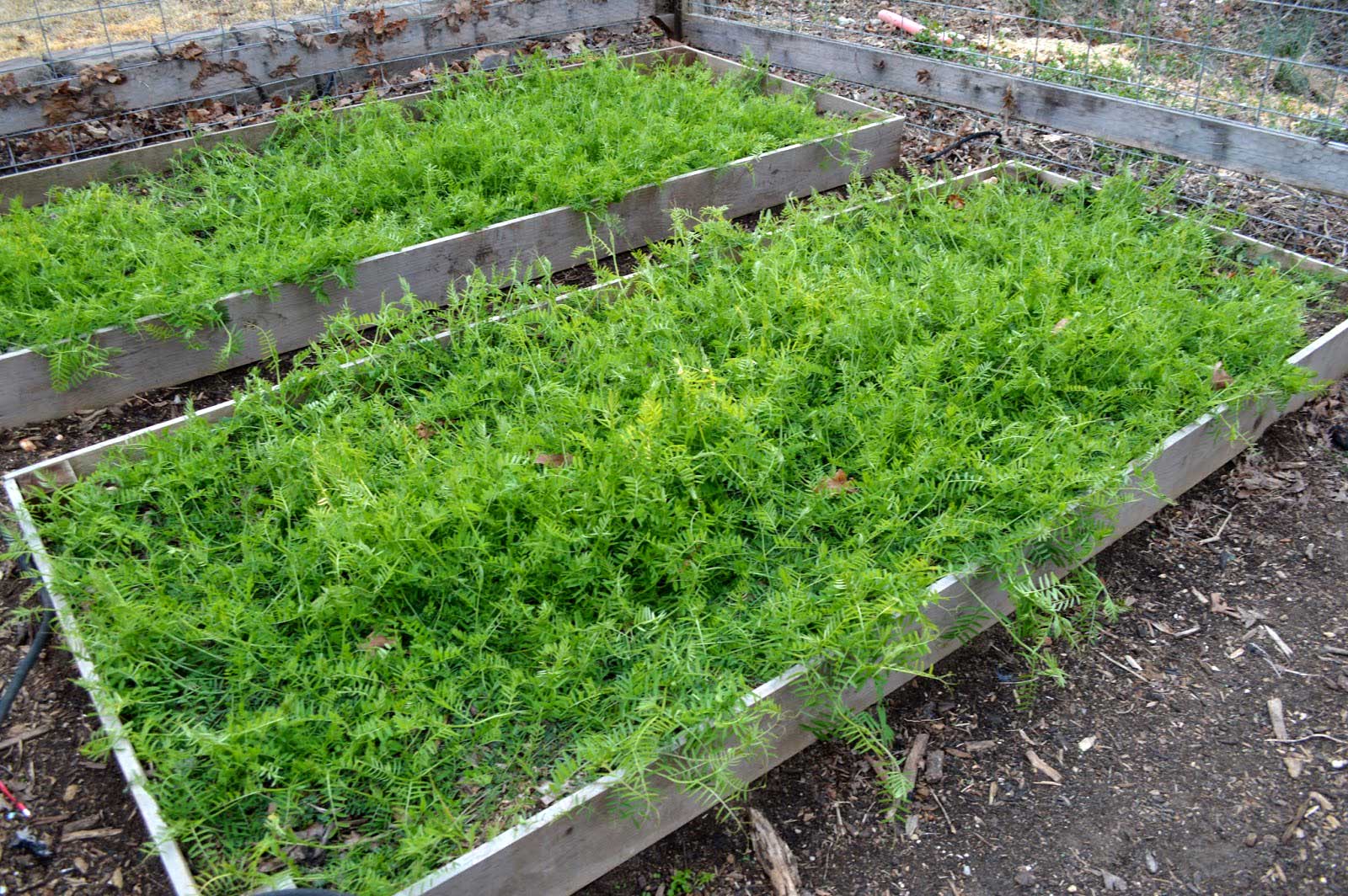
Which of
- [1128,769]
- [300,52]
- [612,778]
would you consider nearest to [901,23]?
[300,52]

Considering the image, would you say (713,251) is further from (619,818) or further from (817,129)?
(619,818)

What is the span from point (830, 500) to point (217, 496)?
200 cm

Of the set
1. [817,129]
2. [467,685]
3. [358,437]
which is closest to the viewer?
[467,685]

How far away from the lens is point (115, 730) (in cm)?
236

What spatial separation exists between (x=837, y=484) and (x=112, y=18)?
220 inches

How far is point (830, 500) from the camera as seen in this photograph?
2980 millimetres

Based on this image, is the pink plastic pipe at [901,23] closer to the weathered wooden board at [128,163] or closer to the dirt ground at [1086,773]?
the weathered wooden board at [128,163]

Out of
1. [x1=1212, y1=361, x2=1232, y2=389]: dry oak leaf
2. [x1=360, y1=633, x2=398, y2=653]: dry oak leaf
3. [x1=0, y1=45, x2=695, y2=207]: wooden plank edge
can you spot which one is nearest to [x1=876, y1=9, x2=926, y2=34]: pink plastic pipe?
[x1=0, y1=45, x2=695, y2=207]: wooden plank edge

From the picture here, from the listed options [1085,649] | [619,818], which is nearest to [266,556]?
[619,818]

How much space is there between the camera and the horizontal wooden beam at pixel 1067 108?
14.1ft

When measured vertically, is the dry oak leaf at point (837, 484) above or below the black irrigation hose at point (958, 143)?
below

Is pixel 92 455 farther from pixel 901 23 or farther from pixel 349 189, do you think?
pixel 901 23

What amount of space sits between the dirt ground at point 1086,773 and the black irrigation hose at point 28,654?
2.5 inches

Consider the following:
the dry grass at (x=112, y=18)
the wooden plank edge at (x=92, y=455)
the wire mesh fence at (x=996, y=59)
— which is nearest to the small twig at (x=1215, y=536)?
the wire mesh fence at (x=996, y=59)
